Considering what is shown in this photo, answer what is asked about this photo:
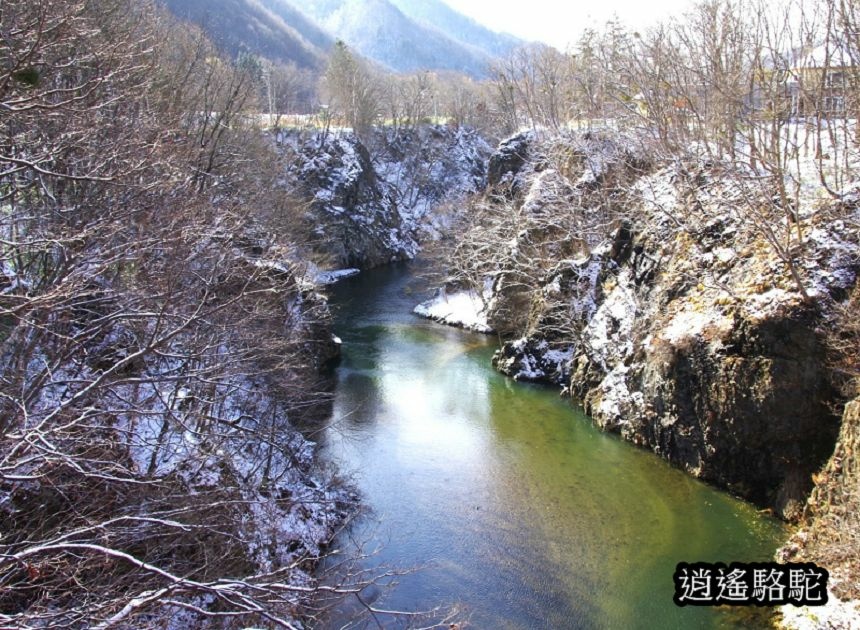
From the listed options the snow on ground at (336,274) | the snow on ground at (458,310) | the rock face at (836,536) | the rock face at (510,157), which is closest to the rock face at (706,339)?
the rock face at (836,536)

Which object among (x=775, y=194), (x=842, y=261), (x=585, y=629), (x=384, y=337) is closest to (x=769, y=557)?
(x=585, y=629)

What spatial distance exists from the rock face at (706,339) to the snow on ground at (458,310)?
804 cm

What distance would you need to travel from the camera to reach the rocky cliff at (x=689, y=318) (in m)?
15.0

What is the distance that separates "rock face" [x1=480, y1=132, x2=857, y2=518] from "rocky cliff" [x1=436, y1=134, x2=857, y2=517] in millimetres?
36

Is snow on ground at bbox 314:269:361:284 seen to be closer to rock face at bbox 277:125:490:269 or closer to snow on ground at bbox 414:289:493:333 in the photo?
rock face at bbox 277:125:490:269

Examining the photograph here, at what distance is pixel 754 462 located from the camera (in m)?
15.7

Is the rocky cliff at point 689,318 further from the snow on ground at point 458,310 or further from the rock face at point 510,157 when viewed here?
the rock face at point 510,157

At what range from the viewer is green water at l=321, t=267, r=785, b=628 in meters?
12.2

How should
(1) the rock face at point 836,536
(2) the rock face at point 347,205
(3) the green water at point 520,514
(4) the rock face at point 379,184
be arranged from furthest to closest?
(4) the rock face at point 379,184 → (2) the rock face at point 347,205 → (3) the green water at point 520,514 → (1) the rock face at point 836,536

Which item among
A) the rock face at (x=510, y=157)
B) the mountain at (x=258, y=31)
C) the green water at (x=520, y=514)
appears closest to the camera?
the green water at (x=520, y=514)

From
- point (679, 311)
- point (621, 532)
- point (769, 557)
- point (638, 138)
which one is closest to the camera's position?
point (769, 557)

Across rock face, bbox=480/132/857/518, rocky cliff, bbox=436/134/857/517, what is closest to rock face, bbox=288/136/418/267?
rocky cliff, bbox=436/134/857/517

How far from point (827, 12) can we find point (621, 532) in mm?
13419

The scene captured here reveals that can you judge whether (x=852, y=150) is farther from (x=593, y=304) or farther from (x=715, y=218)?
(x=593, y=304)
